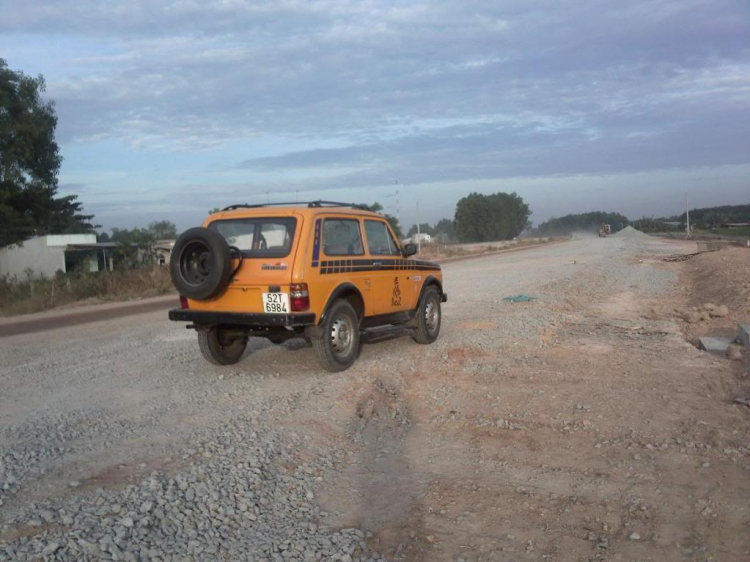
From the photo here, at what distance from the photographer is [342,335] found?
948 centimetres

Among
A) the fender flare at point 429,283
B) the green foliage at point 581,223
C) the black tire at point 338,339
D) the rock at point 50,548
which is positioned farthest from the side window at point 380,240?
Answer: the green foliage at point 581,223

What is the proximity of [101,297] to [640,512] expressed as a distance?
73.7 ft

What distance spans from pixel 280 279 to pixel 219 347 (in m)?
1.77

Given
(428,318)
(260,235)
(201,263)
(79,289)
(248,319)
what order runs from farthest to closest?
(79,289)
(428,318)
(260,235)
(201,263)
(248,319)

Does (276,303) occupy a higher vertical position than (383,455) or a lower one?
higher

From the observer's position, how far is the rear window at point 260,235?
29.4ft

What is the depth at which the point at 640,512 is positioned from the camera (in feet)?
16.8

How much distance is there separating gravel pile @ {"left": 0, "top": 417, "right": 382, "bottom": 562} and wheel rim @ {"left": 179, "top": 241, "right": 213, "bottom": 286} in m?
3.36

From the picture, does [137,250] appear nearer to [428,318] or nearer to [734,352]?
[428,318]

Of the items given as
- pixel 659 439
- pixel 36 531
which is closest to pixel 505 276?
pixel 659 439

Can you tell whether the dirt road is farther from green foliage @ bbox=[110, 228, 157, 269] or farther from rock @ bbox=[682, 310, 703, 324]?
green foliage @ bbox=[110, 228, 157, 269]

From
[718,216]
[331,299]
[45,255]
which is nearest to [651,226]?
[718,216]

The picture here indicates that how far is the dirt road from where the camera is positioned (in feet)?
15.3

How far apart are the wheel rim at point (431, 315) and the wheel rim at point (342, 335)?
2.28 m
